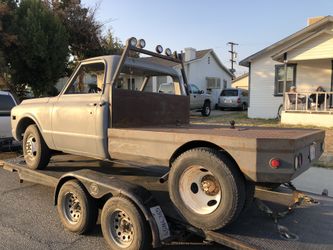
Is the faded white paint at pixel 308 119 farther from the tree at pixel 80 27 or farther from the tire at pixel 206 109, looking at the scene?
the tree at pixel 80 27

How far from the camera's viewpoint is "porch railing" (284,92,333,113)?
15344 mm

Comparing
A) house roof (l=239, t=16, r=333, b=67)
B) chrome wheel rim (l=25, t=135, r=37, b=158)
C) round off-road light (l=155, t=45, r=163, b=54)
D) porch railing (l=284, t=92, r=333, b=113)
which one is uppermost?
house roof (l=239, t=16, r=333, b=67)

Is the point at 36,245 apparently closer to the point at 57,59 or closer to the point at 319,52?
the point at 319,52

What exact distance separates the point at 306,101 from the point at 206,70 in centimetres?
1967

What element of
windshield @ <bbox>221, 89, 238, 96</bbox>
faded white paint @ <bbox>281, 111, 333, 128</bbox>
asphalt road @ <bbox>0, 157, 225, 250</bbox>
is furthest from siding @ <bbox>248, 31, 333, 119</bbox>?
asphalt road @ <bbox>0, 157, 225, 250</bbox>

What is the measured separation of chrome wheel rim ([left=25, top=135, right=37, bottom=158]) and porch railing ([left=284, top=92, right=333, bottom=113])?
12.5 m

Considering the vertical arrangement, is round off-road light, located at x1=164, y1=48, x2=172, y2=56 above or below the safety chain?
above

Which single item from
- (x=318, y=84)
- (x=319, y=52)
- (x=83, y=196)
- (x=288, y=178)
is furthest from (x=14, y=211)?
(x=318, y=84)

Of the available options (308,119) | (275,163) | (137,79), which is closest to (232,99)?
(308,119)

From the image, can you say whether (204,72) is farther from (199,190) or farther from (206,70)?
(199,190)

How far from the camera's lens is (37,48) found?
1870 centimetres

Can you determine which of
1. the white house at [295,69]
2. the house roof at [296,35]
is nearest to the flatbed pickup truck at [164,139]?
the white house at [295,69]

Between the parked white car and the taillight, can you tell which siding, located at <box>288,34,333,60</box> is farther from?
the taillight

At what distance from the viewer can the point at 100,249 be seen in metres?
4.04
